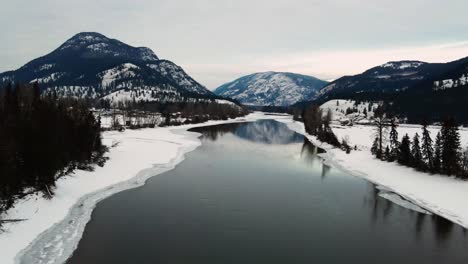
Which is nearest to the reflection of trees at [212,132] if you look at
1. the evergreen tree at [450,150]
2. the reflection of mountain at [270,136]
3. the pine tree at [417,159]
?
the reflection of mountain at [270,136]

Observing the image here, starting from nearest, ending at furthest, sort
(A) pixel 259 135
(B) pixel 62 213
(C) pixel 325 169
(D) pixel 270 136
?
(B) pixel 62 213
(C) pixel 325 169
(D) pixel 270 136
(A) pixel 259 135

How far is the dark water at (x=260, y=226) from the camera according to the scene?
74.1 ft

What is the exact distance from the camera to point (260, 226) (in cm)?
2786

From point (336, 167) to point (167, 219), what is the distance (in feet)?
118

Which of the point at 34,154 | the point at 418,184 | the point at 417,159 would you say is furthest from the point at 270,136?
the point at 34,154

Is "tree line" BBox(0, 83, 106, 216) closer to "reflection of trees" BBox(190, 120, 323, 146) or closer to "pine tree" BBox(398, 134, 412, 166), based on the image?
"pine tree" BBox(398, 134, 412, 166)

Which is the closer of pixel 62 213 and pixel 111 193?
pixel 62 213

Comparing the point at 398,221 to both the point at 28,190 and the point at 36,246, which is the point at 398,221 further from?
the point at 28,190

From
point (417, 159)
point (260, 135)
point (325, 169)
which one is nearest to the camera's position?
point (417, 159)

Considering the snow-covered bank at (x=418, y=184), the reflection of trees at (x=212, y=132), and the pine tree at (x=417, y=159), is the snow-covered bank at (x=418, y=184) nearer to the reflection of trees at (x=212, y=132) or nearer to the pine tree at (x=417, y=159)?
the pine tree at (x=417, y=159)

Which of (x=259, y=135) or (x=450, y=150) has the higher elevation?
(x=450, y=150)

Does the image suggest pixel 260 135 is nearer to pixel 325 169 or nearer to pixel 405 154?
pixel 325 169

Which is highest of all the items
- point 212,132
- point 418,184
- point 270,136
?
point 212,132

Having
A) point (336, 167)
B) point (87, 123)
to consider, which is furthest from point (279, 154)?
point (87, 123)
